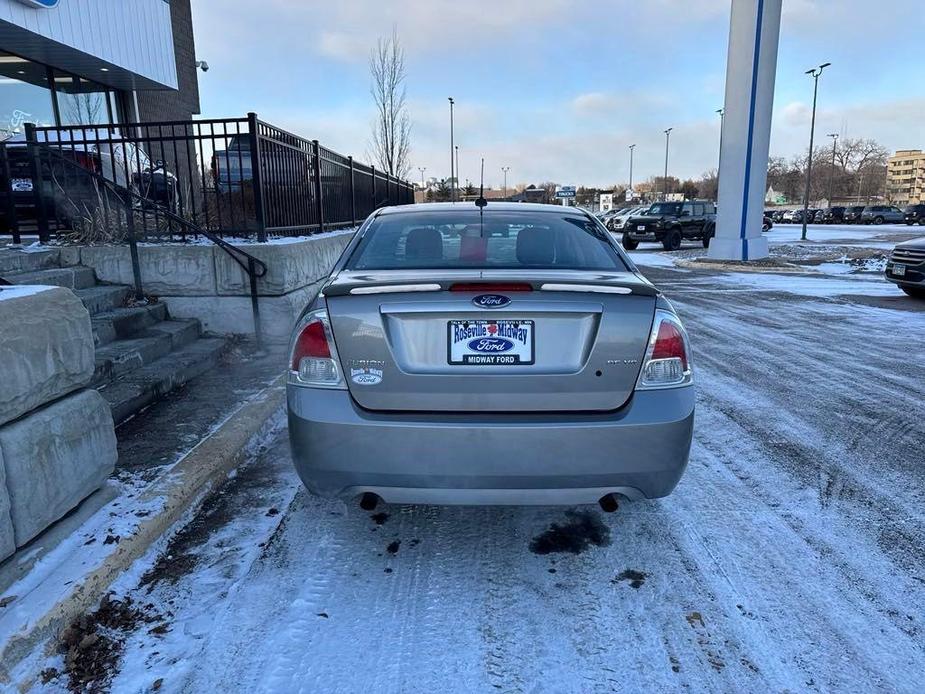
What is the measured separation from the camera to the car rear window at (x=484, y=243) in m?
3.32

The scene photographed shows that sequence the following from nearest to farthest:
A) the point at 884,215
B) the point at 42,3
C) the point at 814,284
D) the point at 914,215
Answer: the point at 42,3 < the point at 814,284 < the point at 914,215 < the point at 884,215

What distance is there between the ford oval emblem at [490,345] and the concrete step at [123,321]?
3.98 metres

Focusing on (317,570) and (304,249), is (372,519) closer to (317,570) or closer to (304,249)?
(317,570)

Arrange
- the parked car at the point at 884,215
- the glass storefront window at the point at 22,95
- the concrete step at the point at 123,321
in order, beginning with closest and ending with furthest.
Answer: the concrete step at the point at 123,321 → the glass storefront window at the point at 22,95 → the parked car at the point at 884,215

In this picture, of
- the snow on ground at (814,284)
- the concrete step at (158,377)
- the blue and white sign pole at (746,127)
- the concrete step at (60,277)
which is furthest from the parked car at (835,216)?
the concrete step at (60,277)

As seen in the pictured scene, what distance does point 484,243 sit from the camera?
3516 millimetres

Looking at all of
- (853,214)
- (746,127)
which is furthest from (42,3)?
(853,214)

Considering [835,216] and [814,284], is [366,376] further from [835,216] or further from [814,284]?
[835,216]

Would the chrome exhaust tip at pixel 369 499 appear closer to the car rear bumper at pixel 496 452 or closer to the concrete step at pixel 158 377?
the car rear bumper at pixel 496 452

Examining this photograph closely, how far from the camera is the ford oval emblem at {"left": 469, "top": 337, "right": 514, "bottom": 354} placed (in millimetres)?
2646

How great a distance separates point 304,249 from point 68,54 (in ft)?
27.5

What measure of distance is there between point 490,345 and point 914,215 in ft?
217

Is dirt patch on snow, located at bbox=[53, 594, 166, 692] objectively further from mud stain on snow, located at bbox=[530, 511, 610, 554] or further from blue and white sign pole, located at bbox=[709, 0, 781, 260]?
blue and white sign pole, located at bbox=[709, 0, 781, 260]

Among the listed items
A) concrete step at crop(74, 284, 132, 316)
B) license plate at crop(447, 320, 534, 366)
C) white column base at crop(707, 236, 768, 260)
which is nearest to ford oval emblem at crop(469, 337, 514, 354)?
license plate at crop(447, 320, 534, 366)
